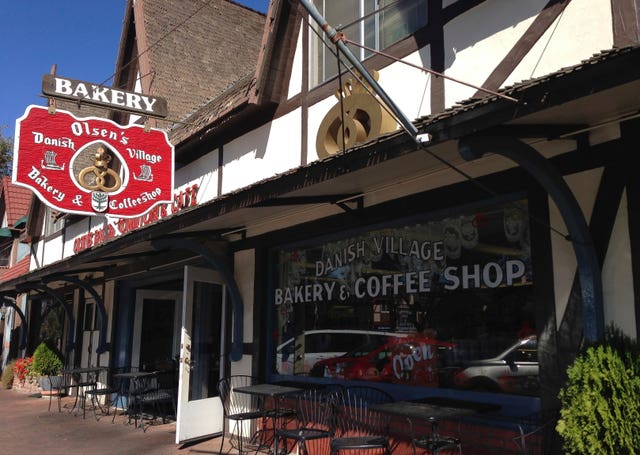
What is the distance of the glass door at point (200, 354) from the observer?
763cm

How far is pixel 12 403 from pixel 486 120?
42.9ft

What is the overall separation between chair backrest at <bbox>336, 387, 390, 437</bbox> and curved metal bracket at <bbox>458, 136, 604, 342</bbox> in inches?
93.3

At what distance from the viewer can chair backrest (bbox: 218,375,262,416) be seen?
746 centimetres

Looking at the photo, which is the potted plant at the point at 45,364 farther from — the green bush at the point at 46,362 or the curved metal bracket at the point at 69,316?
the curved metal bracket at the point at 69,316

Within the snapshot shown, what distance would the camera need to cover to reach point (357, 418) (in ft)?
19.5

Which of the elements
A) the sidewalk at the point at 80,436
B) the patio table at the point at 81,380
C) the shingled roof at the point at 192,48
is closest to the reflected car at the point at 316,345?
the sidewalk at the point at 80,436

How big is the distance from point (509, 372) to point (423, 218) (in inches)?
66.5

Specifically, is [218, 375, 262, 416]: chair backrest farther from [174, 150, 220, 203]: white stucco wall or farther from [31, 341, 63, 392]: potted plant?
[31, 341, 63, 392]: potted plant

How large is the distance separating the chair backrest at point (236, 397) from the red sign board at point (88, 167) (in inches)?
108

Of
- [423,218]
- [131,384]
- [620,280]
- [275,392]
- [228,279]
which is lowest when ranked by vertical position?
[131,384]

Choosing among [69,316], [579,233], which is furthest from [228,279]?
[69,316]

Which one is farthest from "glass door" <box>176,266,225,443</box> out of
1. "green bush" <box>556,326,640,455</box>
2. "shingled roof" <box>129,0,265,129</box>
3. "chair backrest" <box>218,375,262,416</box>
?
"green bush" <box>556,326,640,455</box>

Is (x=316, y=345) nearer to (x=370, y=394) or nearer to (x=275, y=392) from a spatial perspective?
(x=275, y=392)

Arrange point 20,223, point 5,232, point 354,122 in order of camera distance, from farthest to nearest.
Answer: point 5,232 < point 20,223 < point 354,122
